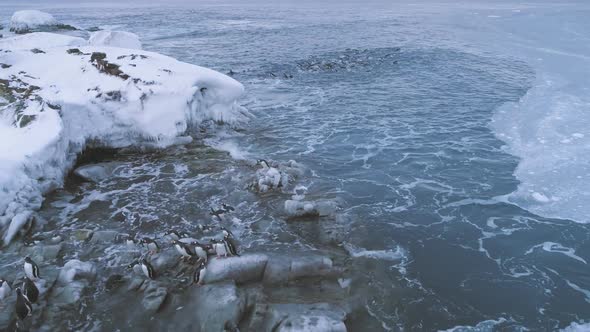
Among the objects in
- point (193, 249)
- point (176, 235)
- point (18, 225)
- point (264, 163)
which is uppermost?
point (264, 163)

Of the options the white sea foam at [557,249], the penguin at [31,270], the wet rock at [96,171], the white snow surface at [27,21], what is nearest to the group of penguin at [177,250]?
the penguin at [31,270]

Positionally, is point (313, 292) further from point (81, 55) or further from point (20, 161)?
point (81, 55)

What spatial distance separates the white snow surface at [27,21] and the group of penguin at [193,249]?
181 feet

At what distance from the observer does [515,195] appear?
1822cm

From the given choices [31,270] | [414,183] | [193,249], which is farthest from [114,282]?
[414,183]

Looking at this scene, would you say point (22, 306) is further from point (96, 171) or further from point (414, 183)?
point (414, 183)

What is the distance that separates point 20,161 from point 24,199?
1.56m

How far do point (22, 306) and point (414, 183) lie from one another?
51.9 feet

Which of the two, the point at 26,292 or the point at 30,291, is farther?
the point at 30,291

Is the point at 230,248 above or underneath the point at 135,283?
above

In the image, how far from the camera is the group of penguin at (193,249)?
1273cm

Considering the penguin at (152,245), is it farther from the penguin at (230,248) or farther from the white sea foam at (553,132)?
the white sea foam at (553,132)

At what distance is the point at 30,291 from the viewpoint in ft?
37.9

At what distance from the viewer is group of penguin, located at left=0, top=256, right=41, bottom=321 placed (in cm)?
1110
